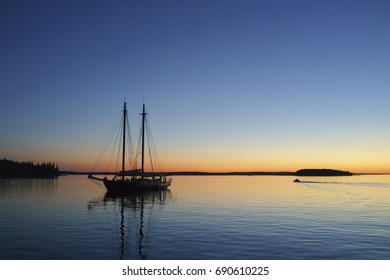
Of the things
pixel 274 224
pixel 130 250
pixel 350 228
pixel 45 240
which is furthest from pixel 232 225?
pixel 45 240

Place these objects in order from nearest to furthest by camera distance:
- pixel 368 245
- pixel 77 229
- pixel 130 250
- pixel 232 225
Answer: pixel 130 250 → pixel 368 245 → pixel 77 229 → pixel 232 225

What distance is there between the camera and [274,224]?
36.0 m

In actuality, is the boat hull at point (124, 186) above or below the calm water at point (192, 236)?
above

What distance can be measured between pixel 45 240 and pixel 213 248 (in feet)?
42.3

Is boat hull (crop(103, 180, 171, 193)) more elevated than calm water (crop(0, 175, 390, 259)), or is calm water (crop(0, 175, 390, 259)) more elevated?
boat hull (crop(103, 180, 171, 193))

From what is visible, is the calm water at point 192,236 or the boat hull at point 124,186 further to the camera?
the boat hull at point 124,186

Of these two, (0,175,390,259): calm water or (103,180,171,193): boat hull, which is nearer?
(0,175,390,259): calm water

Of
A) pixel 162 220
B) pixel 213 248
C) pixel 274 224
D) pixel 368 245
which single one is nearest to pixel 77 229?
pixel 162 220

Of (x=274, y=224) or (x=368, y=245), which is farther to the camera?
(x=274, y=224)

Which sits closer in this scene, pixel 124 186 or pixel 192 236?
pixel 192 236

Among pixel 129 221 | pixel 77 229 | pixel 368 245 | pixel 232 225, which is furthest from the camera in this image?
pixel 129 221

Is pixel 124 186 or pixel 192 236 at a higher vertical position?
pixel 124 186

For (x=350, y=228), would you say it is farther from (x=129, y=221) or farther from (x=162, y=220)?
(x=129, y=221)
